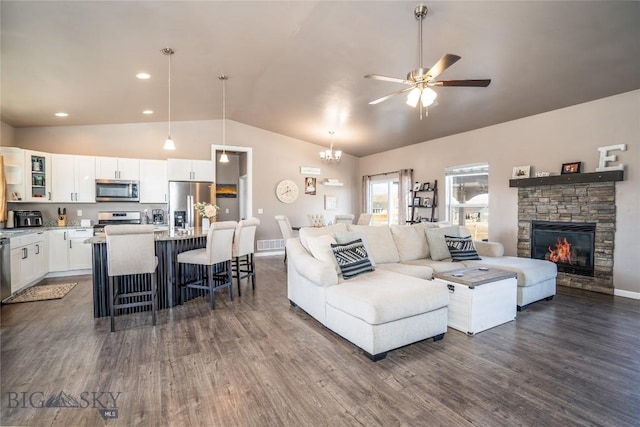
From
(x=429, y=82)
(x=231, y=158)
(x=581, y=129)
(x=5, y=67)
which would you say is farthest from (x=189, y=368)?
(x=231, y=158)

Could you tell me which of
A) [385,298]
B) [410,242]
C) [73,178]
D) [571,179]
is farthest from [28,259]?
[571,179]

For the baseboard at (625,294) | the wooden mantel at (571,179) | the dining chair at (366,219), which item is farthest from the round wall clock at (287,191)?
the baseboard at (625,294)

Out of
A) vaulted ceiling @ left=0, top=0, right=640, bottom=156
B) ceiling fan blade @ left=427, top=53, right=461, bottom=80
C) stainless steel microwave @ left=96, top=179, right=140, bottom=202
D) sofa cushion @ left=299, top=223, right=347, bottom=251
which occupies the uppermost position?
vaulted ceiling @ left=0, top=0, right=640, bottom=156

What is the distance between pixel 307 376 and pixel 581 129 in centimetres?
526

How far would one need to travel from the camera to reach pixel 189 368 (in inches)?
97.4

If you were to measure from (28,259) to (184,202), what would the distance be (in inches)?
101

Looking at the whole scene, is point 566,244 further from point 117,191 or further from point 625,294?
point 117,191

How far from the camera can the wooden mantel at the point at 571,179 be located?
4.28 meters

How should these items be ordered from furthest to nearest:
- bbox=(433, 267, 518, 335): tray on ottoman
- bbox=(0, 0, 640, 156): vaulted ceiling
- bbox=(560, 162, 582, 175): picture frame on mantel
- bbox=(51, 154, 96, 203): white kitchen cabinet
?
1. bbox=(51, 154, 96, 203): white kitchen cabinet
2. bbox=(560, 162, 582, 175): picture frame on mantel
3. bbox=(433, 267, 518, 335): tray on ottoman
4. bbox=(0, 0, 640, 156): vaulted ceiling

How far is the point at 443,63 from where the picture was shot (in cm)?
276

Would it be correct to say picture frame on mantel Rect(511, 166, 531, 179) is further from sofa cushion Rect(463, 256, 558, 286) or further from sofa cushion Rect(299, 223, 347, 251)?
sofa cushion Rect(299, 223, 347, 251)

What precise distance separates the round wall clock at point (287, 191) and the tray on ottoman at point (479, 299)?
17.5ft

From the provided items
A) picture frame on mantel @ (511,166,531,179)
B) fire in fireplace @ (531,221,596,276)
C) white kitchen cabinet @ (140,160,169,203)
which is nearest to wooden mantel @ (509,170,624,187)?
picture frame on mantel @ (511,166,531,179)

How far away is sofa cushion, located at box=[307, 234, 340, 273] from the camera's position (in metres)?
3.35
